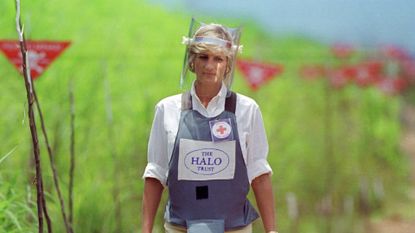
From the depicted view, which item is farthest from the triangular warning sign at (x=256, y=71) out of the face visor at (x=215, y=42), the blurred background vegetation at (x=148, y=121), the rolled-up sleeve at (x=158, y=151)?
the rolled-up sleeve at (x=158, y=151)

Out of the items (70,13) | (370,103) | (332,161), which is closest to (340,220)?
(332,161)

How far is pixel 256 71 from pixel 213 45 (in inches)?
80.0

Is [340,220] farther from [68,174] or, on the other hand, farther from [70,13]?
[70,13]

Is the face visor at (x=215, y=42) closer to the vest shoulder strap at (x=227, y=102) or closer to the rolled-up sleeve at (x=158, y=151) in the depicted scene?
the vest shoulder strap at (x=227, y=102)

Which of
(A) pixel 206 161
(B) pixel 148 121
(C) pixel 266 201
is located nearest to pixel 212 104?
(A) pixel 206 161

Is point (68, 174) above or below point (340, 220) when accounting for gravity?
above

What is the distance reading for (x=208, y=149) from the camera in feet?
8.70

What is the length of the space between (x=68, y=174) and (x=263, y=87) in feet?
3.45

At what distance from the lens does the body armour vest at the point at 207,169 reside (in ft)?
8.66

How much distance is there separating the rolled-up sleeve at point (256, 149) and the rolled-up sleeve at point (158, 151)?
24 centimetres

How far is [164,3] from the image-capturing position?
14.9 ft

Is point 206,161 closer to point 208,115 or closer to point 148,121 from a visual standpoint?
point 208,115

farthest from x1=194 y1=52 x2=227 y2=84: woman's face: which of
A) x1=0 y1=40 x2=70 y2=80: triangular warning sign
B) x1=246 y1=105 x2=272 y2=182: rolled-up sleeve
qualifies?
x1=0 y1=40 x2=70 y2=80: triangular warning sign

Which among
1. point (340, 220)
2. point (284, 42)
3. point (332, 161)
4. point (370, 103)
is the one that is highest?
point (284, 42)
